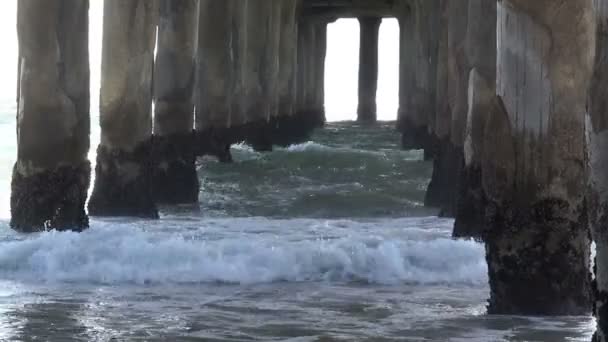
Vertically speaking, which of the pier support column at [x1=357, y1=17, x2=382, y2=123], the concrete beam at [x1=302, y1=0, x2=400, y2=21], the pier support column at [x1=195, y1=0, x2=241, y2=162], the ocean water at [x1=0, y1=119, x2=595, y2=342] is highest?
the concrete beam at [x1=302, y1=0, x2=400, y2=21]

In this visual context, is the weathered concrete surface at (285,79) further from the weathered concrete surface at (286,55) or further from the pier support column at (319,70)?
the pier support column at (319,70)

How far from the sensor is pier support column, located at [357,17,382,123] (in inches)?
1721

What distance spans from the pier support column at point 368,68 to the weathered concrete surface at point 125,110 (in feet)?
106

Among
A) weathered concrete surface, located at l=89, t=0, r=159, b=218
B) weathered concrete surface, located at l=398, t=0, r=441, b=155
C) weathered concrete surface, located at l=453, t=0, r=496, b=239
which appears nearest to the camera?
weathered concrete surface, located at l=453, t=0, r=496, b=239

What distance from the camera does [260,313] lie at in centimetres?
621

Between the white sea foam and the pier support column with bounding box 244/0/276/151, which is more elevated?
the pier support column with bounding box 244/0/276/151

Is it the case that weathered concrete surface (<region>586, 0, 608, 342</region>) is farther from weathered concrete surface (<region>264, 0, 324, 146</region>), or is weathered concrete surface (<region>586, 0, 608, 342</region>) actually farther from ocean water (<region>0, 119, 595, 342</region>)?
weathered concrete surface (<region>264, 0, 324, 146</region>)

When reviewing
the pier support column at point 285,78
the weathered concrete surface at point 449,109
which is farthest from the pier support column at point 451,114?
the pier support column at point 285,78

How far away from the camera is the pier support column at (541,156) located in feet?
18.7

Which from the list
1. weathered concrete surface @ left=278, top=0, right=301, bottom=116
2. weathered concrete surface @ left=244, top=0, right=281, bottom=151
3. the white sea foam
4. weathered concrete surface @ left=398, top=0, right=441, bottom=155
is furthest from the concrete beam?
the white sea foam

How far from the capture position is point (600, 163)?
3543 millimetres

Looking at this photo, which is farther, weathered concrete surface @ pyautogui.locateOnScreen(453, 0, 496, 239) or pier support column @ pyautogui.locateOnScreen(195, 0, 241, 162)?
pier support column @ pyautogui.locateOnScreen(195, 0, 241, 162)

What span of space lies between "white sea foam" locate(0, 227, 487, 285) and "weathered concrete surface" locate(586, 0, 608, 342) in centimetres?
402

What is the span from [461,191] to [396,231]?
1.01 m
